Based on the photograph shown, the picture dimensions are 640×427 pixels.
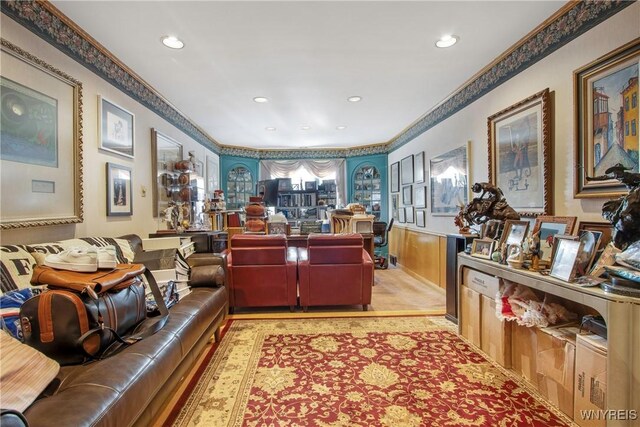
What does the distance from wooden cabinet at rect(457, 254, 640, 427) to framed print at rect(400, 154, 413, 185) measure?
3052 mm

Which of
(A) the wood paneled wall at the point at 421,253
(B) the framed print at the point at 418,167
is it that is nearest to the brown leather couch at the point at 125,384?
(A) the wood paneled wall at the point at 421,253

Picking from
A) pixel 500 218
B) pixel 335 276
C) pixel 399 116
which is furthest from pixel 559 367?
pixel 399 116

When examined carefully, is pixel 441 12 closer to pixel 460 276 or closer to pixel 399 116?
pixel 460 276

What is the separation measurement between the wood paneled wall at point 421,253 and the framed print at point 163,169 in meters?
3.93

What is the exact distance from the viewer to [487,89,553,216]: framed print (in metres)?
2.46

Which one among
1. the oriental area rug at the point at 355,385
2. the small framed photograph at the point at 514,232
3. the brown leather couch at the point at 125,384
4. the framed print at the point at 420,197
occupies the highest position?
the framed print at the point at 420,197

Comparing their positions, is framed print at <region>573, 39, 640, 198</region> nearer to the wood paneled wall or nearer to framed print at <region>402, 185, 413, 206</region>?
the wood paneled wall

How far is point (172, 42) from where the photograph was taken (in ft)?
8.68

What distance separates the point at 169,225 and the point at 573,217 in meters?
4.26

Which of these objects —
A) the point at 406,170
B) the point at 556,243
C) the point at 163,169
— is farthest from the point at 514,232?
the point at 163,169

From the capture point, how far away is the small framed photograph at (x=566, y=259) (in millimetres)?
1699

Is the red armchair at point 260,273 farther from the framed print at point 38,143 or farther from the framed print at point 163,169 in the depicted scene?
the framed print at point 38,143

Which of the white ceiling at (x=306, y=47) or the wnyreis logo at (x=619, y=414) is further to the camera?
the white ceiling at (x=306, y=47)

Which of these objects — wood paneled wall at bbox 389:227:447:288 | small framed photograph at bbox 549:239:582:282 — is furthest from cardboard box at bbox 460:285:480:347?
wood paneled wall at bbox 389:227:447:288
